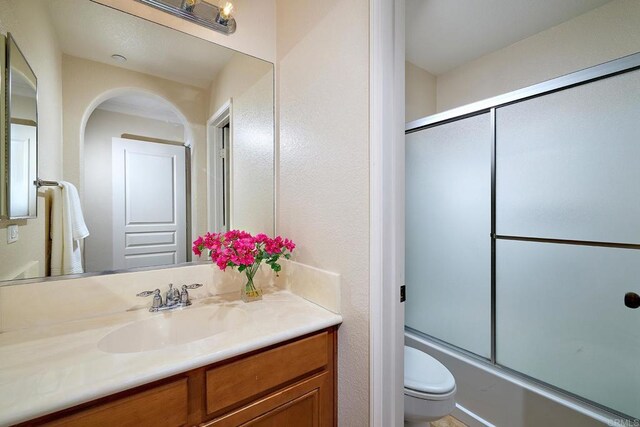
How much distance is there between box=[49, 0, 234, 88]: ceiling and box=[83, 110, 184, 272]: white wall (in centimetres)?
24

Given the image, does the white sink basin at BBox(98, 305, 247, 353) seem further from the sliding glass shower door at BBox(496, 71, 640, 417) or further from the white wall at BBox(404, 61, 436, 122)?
the white wall at BBox(404, 61, 436, 122)

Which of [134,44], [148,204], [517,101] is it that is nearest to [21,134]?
[148,204]

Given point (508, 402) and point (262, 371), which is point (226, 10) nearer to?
point (262, 371)

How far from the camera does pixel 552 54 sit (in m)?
1.76

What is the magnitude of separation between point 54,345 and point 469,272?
2094mm

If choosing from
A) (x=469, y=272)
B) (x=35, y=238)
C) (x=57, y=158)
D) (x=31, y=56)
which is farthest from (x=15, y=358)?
(x=469, y=272)

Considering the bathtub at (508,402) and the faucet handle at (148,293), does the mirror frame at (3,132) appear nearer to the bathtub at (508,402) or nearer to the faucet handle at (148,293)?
the faucet handle at (148,293)

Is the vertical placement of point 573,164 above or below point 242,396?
above

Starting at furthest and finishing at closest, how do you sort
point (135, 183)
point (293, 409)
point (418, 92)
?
point (418, 92), point (135, 183), point (293, 409)

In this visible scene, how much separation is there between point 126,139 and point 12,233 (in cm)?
48

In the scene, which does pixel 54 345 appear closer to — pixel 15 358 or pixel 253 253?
pixel 15 358

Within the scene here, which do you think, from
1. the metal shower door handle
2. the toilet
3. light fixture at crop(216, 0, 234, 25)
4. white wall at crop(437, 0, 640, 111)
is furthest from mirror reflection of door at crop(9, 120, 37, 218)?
white wall at crop(437, 0, 640, 111)

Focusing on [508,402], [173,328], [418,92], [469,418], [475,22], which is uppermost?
[475,22]

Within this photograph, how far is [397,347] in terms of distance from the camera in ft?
2.93
